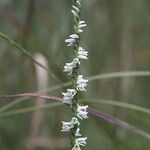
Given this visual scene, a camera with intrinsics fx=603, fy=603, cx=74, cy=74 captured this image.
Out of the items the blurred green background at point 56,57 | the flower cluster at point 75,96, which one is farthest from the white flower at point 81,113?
the blurred green background at point 56,57

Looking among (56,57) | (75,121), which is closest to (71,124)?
(75,121)

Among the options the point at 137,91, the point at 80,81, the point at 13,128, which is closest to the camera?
the point at 80,81

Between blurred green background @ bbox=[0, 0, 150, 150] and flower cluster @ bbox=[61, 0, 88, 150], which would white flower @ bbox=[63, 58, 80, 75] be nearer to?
flower cluster @ bbox=[61, 0, 88, 150]

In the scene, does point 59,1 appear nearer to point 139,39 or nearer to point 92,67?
point 92,67

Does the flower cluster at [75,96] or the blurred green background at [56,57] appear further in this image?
the blurred green background at [56,57]

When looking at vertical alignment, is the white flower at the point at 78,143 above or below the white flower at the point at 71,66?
below

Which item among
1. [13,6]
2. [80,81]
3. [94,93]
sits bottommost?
[80,81]

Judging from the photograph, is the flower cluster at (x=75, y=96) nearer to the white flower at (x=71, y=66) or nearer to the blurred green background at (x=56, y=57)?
the white flower at (x=71, y=66)

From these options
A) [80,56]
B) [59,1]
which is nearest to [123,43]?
[59,1]

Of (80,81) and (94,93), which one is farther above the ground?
(94,93)
